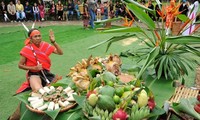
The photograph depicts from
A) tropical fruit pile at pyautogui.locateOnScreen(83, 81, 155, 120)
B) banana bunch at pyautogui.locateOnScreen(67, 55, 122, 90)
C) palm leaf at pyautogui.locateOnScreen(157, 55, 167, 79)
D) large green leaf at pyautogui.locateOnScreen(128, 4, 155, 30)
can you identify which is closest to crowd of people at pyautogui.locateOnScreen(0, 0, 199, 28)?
banana bunch at pyautogui.locateOnScreen(67, 55, 122, 90)

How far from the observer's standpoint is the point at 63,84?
112 inches

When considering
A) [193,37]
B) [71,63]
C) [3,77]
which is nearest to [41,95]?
[193,37]

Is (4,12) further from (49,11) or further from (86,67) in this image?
(86,67)

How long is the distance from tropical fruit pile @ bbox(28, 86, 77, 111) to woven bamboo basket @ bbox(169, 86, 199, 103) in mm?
938

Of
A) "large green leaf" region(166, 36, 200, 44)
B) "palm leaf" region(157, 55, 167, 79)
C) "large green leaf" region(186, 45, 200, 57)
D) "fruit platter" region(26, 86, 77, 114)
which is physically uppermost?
"large green leaf" region(166, 36, 200, 44)

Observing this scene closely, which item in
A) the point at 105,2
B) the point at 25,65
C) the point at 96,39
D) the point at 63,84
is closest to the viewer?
the point at 63,84

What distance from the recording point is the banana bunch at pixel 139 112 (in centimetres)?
192

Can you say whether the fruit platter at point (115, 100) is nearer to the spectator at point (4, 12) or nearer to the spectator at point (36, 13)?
the spectator at point (36, 13)

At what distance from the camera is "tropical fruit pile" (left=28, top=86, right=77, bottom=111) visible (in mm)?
2432

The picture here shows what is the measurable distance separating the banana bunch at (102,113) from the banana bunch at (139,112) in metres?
0.17

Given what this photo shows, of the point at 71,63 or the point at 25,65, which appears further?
the point at 71,63

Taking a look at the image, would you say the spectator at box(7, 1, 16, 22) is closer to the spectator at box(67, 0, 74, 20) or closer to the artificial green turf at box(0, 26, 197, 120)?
the spectator at box(67, 0, 74, 20)

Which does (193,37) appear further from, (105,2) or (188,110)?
(105,2)

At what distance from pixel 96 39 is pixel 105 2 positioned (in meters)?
7.33
